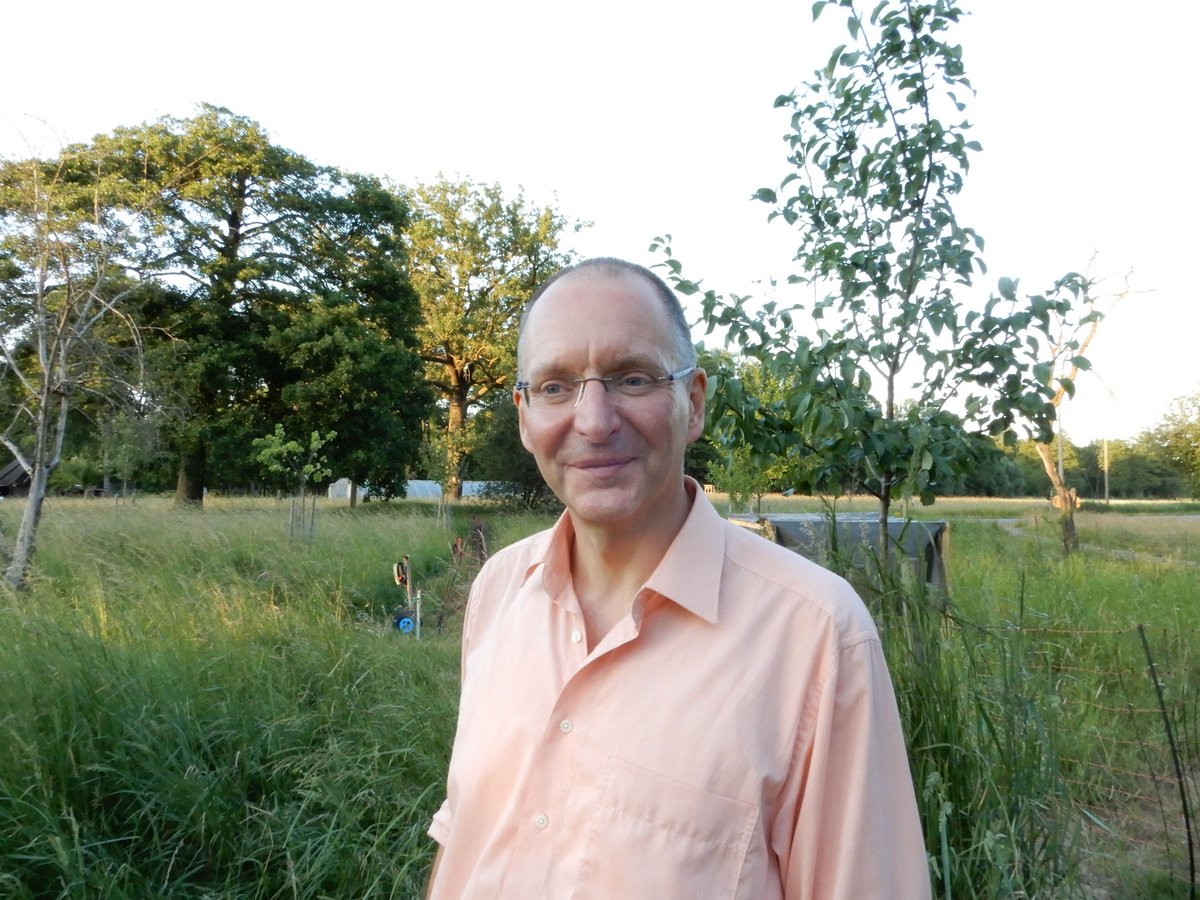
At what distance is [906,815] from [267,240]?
27.3 metres

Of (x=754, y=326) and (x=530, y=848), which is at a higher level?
(x=754, y=326)

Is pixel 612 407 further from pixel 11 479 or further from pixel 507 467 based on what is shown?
pixel 11 479

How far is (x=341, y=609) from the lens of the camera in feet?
21.0

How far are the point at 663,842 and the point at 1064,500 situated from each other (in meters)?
12.3

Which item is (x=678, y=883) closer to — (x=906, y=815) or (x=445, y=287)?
(x=906, y=815)

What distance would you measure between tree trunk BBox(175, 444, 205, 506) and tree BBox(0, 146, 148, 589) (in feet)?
52.2

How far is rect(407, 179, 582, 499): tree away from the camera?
1359 inches

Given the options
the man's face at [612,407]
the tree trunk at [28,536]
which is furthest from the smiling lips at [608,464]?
the tree trunk at [28,536]

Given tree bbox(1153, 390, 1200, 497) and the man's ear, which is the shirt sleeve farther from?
tree bbox(1153, 390, 1200, 497)

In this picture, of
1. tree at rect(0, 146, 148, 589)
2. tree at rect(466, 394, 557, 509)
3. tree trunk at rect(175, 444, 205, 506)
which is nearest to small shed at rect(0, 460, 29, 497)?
tree trunk at rect(175, 444, 205, 506)

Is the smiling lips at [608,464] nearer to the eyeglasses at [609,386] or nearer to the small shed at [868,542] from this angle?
the eyeglasses at [609,386]

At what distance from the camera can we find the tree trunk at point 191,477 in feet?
79.8

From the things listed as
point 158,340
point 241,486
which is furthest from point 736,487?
point 241,486

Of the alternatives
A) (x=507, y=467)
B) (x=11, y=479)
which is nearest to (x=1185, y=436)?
(x=507, y=467)
